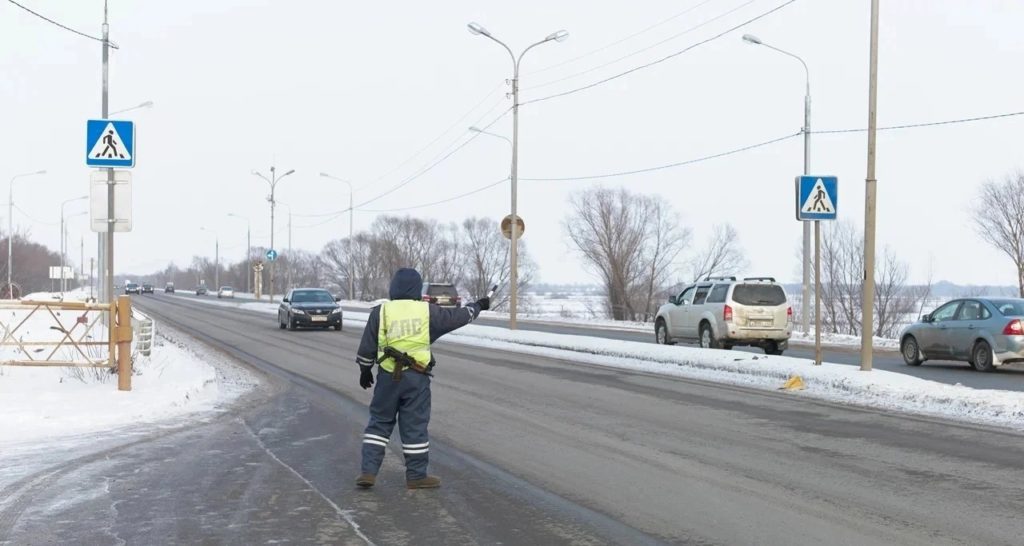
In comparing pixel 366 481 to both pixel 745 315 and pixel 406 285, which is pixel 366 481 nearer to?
pixel 406 285

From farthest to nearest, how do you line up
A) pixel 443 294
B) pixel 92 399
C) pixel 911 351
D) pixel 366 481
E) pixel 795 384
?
pixel 443 294, pixel 911 351, pixel 795 384, pixel 92 399, pixel 366 481

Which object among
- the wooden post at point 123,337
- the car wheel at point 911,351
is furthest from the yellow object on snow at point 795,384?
the wooden post at point 123,337

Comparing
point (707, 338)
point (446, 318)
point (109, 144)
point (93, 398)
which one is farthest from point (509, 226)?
point (446, 318)

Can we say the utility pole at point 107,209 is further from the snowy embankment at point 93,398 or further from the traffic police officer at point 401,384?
the traffic police officer at point 401,384

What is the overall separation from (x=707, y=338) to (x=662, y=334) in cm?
297

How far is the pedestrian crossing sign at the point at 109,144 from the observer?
45.5 ft

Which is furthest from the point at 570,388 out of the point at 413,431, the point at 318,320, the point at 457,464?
the point at 318,320

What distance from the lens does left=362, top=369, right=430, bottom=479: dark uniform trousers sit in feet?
25.0

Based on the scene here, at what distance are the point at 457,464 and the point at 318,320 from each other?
91.1 feet

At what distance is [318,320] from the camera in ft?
117

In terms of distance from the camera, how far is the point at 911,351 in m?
20.2

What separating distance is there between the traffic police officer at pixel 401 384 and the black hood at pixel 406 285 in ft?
0.24

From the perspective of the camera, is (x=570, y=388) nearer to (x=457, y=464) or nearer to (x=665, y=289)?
(x=457, y=464)

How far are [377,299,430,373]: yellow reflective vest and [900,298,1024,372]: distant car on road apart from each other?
1427 cm
